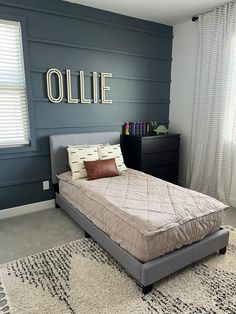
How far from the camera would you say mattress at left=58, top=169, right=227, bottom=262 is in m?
1.73

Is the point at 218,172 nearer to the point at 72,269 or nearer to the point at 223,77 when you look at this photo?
the point at 223,77

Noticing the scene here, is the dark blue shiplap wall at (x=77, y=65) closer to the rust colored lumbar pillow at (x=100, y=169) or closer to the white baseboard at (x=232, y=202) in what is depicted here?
the rust colored lumbar pillow at (x=100, y=169)

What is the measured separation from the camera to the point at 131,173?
10.2ft

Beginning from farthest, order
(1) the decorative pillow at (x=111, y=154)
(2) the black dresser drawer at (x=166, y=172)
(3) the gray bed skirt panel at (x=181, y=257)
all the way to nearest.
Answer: (2) the black dresser drawer at (x=166, y=172) → (1) the decorative pillow at (x=111, y=154) → (3) the gray bed skirt panel at (x=181, y=257)

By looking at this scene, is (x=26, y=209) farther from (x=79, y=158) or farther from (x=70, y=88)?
(x=70, y=88)

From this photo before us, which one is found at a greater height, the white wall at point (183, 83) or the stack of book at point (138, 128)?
the white wall at point (183, 83)

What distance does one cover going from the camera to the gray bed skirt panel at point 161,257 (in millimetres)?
1693

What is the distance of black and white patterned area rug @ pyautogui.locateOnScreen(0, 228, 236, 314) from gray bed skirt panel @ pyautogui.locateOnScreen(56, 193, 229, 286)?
11 centimetres

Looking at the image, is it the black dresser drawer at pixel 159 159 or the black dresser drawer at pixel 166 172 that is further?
the black dresser drawer at pixel 166 172

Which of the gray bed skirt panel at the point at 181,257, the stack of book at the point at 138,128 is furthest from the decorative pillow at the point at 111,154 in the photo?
the gray bed skirt panel at the point at 181,257

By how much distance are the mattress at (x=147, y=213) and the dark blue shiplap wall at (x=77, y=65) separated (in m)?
0.81

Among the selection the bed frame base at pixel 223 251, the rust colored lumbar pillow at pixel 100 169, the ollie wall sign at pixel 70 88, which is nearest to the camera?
the bed frame base at pixel 223 251

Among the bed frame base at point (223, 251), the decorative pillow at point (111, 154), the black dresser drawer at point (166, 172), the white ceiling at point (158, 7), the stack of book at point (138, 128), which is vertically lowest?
the bed frame base at point (223, 251)

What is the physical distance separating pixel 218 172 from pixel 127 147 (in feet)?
4.54
